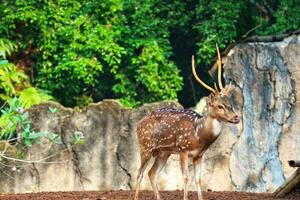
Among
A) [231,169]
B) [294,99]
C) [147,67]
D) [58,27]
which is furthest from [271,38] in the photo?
[58,27]

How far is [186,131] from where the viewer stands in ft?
32.5

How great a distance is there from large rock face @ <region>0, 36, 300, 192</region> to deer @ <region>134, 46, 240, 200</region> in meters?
2.95

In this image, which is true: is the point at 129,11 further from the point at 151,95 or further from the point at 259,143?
the point at 259,143

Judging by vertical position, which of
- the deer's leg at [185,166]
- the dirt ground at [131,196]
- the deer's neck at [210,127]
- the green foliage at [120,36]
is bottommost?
the dirt ground at [131,196]

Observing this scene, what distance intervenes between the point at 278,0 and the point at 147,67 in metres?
2.77

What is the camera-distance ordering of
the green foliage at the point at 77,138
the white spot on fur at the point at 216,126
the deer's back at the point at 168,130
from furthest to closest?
the green foliage at the point at 77,138
the deer's back at the point at 168,130
the white spot on fur at the point at 216,126

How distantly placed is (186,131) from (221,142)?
11.4 ft

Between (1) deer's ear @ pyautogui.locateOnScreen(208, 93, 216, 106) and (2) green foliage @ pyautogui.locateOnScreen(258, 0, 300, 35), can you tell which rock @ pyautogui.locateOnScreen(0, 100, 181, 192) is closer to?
(2) green foliage @ pyautogui.locateOnScreen(258, 0, 300, 35)

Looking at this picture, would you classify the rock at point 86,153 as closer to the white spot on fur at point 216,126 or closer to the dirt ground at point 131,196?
the dirt ground at point 131,196

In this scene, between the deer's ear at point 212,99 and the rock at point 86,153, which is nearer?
the deer's ear at point 212,99

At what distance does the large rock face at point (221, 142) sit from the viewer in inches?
520

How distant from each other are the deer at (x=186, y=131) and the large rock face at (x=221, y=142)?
295 centimetres

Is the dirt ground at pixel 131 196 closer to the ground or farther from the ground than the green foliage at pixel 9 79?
closer to the ground

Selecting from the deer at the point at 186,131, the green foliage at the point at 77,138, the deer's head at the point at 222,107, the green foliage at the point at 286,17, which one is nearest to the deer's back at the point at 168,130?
the deer at the point at 186,131
